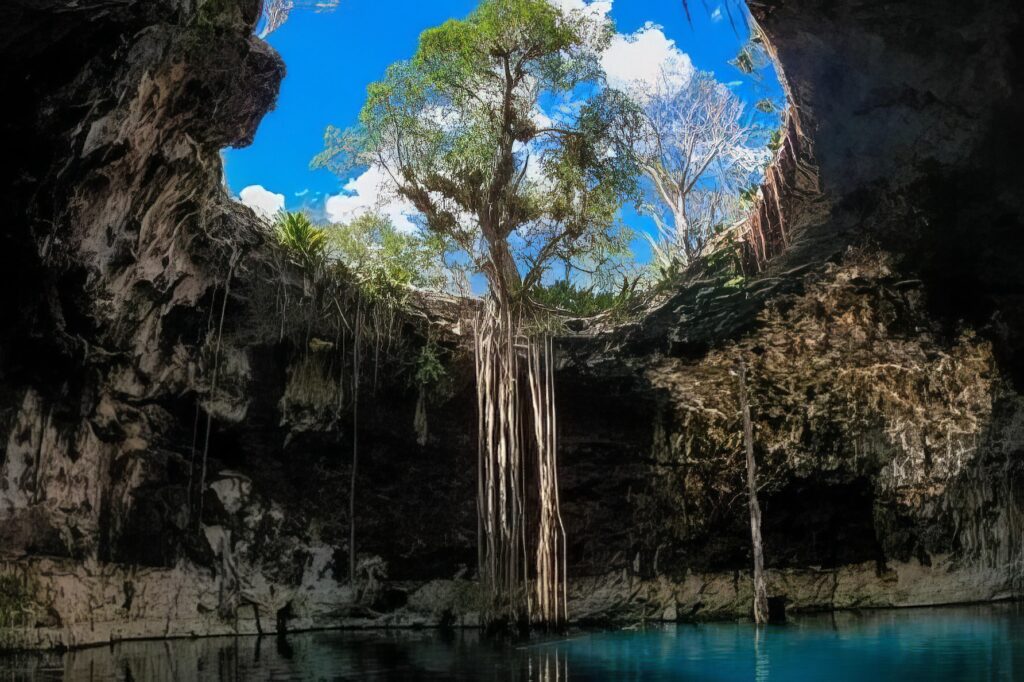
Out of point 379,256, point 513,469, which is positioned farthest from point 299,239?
point 513,469

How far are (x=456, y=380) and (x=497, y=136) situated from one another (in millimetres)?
2949

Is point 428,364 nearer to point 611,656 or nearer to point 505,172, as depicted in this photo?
point 505,172

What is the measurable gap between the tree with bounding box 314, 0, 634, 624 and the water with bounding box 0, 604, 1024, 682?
3.74ft

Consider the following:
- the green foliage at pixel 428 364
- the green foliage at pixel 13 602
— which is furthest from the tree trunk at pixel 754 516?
the green foliage at pixel 13 602

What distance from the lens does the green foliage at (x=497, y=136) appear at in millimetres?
8039

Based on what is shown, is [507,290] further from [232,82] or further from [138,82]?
[138,82]

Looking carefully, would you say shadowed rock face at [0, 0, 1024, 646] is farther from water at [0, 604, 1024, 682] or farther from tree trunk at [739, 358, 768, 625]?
water at [0, 604, 1024, 682]

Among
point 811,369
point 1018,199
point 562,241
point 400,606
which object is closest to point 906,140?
point 1018,199

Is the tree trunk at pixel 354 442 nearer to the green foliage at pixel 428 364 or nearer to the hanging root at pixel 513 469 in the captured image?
the green foliage at pixel 428 364

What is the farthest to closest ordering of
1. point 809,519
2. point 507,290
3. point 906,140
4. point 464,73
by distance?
point 809,519 → point 507,290 → point 464,73 → point 906,140

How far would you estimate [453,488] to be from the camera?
1043 centimetres

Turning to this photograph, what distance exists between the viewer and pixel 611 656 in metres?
6.76

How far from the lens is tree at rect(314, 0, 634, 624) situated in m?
8.06

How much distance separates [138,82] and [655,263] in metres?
7.14
